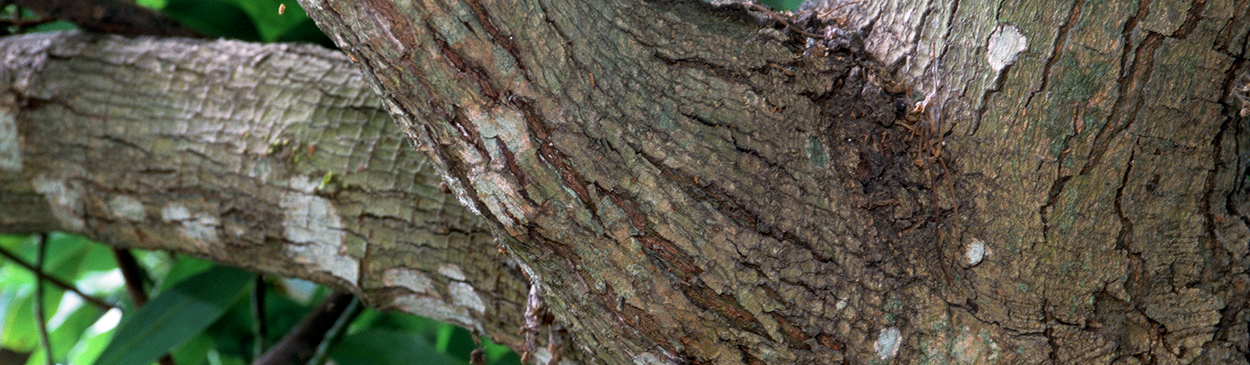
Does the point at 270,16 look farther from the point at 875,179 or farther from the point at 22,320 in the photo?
the point at 875,179

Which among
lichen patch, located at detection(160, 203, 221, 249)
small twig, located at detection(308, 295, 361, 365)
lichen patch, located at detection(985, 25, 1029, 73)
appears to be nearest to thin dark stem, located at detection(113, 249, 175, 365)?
small twig, located at detection(308, 295, 361, 365)

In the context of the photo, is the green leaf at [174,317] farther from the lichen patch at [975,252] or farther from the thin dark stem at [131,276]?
the lichen patch at [975,252]

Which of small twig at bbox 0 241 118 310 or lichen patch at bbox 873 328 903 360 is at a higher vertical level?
lichen patch at bbox 873 328 903 360

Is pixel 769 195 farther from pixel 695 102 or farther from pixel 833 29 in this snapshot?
pixel 833 29

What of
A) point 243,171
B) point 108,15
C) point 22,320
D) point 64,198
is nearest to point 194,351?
point 22,320

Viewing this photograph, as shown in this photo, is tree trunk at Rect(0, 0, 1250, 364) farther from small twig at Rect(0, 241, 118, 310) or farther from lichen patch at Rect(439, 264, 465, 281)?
small twig at Rect(0, 241, 118, 310)

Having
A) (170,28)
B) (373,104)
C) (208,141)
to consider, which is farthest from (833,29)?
(170,28)
